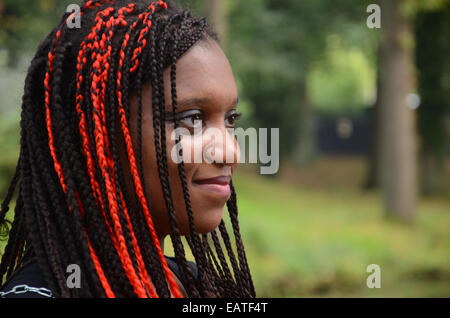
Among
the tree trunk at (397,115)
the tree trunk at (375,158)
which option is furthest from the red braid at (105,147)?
the tree trunk at (375,158)

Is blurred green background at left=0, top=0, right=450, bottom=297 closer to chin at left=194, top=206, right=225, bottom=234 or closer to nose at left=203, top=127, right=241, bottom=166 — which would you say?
nose at left=203, top=127, right=241, bottom=166

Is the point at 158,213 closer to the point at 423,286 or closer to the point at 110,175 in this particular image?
the point at 110,175

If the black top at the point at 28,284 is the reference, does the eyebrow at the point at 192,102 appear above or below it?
above

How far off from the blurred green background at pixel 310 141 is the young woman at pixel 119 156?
2.03 feet

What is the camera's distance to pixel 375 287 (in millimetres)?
8406

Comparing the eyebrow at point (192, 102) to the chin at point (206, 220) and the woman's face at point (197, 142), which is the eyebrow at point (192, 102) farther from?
the chin at point (206, 220)

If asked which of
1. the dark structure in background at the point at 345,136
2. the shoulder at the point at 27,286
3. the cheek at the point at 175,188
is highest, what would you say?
the dark structure in background at the point at 345,136

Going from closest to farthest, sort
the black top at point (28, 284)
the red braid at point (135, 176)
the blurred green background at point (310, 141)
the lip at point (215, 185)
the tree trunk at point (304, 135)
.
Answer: the black top at point (28, 284) < the red braid at point (135, 176) < the lip at point (215, 185) < the blurred green background at point (310, 141) < the tree trunk at point (304, 135)

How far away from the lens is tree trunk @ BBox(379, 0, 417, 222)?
10758 millimetres

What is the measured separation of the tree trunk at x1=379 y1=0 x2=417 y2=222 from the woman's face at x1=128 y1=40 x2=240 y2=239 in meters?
9.35

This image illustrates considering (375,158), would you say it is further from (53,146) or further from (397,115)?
(53,146)

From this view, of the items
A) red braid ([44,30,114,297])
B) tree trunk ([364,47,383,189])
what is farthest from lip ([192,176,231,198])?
tree trunk ([364,47,383,189])

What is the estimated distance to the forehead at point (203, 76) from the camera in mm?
1964

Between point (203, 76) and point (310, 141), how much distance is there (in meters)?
22.1
